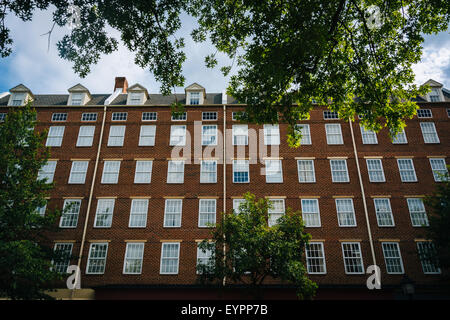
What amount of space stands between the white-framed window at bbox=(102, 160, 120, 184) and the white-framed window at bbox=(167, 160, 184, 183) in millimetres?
4084

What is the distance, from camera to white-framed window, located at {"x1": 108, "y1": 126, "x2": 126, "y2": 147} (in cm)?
2402

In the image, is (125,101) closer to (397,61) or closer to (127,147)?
(127,147)

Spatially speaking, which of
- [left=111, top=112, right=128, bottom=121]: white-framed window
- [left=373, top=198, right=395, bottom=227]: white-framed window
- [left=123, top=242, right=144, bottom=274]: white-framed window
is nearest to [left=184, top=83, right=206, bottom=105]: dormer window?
[left=111, top=112, right=128, bottom=121]: white-framed window

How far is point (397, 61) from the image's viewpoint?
28.8 ft

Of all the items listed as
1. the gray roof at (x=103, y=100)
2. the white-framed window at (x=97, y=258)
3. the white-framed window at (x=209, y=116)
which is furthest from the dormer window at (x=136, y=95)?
the white-framed window at (x=97, y=258)

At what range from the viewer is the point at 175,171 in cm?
2283

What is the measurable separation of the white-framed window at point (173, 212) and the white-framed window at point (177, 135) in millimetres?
4798

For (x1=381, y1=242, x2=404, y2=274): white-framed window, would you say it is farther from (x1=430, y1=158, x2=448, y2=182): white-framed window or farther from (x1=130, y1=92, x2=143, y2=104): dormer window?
(x1=130, y1=92, x2=143, y2=104): dormer window

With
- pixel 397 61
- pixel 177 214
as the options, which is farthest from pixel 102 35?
pixel 177 214

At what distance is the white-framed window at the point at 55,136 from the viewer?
24125 mm

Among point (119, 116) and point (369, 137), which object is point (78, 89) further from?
point (369, 137)
